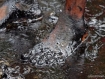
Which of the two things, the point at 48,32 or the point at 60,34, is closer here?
the point at 60,34

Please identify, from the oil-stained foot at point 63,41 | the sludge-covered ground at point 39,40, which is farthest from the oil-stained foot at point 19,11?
the oil-stained foot at point 63,41

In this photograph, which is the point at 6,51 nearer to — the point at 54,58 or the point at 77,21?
→ the point at 54,58

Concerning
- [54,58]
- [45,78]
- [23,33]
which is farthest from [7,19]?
[45,78]

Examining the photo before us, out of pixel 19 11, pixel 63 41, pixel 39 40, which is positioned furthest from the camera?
pixel 19 11

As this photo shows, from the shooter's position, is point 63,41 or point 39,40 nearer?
point 63,41

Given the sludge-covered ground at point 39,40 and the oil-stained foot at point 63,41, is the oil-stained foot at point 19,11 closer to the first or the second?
the sludge-covered ground at point 39,40

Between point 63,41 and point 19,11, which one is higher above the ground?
point 19,11

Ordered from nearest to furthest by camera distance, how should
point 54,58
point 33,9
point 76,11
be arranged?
point 54,58 → point 76,11 → point 33,9

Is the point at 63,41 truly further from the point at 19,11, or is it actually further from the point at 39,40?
the point at 19,11

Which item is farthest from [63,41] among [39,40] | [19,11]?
[19,11]
